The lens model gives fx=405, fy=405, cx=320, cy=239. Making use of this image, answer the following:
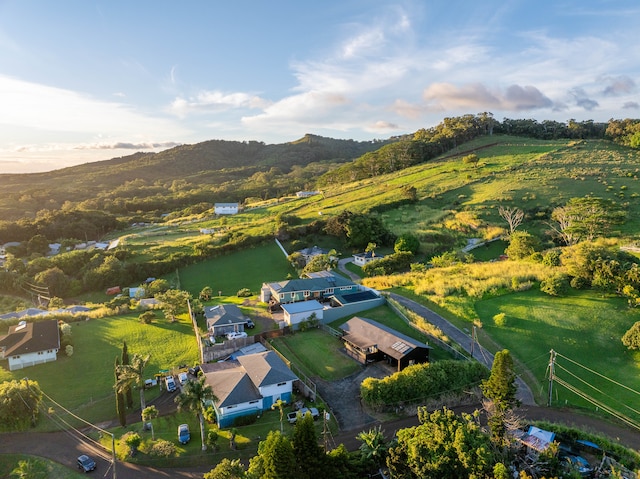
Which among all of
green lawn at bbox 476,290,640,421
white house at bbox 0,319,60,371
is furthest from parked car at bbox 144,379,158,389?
green lawn at bbox 476,290,640,421

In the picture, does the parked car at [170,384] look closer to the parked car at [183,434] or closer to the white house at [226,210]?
the parked car at [183,434]

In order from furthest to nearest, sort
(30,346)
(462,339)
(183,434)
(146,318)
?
1. (146,318)
2. (30,346)
3. (462,339)
4. (183,434)

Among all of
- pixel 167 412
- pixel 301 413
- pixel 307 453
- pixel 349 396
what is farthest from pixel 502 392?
pixel 167 412

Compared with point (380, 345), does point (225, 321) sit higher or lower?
higher

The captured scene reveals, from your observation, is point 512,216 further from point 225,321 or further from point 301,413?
point 301,413

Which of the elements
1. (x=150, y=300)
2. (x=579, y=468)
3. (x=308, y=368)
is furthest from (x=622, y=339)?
(x=150, y=300)

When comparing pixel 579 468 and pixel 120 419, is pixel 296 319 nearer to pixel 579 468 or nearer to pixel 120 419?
pixel 120 419

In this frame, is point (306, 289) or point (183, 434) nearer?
point (183, 434)

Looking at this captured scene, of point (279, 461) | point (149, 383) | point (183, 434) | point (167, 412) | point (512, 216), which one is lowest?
point (167, 412)
